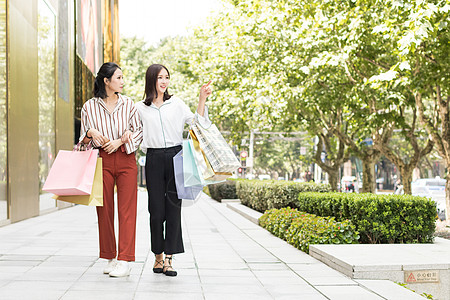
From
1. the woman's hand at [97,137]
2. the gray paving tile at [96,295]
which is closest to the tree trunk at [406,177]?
the woman's hand at [97,137]

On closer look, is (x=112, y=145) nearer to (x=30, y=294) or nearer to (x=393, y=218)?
(x=30, y=294)

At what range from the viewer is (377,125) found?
15750 millimetres

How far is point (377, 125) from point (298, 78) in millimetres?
2733

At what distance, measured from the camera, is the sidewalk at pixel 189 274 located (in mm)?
4965

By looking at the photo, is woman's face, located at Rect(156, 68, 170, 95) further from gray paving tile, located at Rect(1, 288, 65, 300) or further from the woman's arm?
gray paving tile, located at Rect(1, 288, 65, 300)

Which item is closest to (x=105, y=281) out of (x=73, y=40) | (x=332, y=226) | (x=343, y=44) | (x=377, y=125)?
(x=332, y=226)

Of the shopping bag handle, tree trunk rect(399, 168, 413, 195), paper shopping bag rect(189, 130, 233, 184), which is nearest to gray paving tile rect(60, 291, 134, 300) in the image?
paper shopping bag rect(189, 130, 233, 184)

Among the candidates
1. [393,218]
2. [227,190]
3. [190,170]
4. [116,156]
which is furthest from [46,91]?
[227,190]

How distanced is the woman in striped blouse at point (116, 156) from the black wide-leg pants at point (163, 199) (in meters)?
0.18

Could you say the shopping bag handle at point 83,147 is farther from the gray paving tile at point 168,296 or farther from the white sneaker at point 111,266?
the gray paving tile at point 168,296

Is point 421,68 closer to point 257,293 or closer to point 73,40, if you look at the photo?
point 257,293

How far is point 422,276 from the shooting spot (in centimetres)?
629

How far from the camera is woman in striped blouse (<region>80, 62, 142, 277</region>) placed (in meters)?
5.58

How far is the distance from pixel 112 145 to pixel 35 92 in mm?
8973
